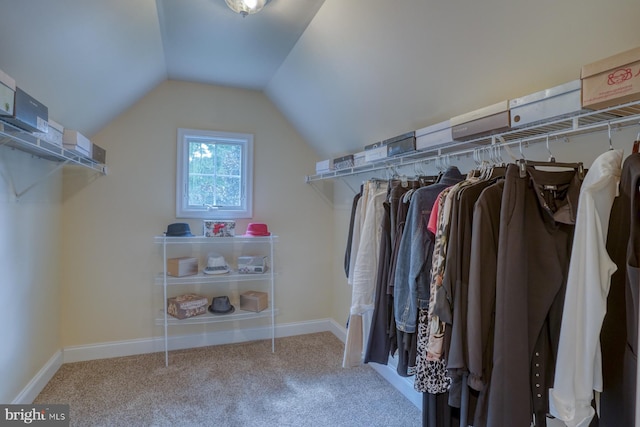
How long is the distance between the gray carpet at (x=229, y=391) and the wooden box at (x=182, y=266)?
2.36 ft

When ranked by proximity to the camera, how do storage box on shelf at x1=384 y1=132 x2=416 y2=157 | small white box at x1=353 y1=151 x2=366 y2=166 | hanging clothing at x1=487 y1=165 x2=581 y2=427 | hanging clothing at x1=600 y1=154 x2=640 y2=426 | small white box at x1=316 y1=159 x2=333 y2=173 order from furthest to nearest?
small white box at x1=316 y1=159 x2=333 y2=173
small white box at x1=353 y1=151 x2=366 y2=166
storage box on shelf at x1=384 y1=132 x2=416 y2=157
hanging clothing at x1=487 y1=165 x2=581 y2=427
hanging clothing at x1=600 y1=154 x2=640 y2=426

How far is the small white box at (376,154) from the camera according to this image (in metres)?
2.03

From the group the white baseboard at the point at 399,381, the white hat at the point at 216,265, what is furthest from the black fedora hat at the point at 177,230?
the white baseboard at the point at 399,381

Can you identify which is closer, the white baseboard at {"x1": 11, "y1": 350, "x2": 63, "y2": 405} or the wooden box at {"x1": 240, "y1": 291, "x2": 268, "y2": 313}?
the white baseboard at {"x1": 11, "y1": 350, "x2": 63, "y2": 405}

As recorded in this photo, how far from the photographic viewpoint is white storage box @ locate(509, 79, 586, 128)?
107 cm

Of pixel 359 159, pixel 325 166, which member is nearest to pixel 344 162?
pixel 359 159

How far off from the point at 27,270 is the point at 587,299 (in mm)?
2877

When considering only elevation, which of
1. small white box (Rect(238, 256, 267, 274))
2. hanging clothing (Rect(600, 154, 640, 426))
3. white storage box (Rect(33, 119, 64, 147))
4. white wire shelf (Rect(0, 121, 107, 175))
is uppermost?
white storage box (Rect(33, 119, 64, 147))

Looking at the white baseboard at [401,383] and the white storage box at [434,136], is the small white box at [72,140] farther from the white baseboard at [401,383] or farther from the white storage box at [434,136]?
the white baseboard at [401,383]

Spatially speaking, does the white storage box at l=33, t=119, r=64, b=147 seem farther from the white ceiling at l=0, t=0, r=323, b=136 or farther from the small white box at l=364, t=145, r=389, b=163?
the small white box at l=364, t=145, r=389, b=163

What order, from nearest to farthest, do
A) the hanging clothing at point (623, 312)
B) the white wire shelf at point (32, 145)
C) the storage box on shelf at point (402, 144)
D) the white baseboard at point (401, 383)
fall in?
the hanging clothing at point (623, 312), the white wire shelf at point (32, 145), the storage box on shelf at point (402, 144), the white baseboard at point (401, 383)

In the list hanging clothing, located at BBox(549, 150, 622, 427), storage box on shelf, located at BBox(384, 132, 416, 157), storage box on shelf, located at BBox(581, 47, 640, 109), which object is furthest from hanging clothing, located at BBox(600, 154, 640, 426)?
storage box on shelf, located at BBox(384, 132, 416, 157)

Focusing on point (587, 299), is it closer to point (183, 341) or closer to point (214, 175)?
point (214, 175)

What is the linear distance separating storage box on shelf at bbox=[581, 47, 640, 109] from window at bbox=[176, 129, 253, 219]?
2.64 meters
